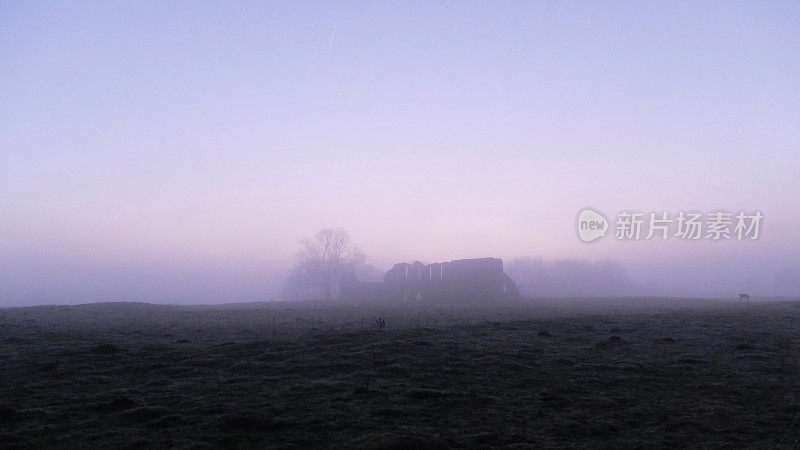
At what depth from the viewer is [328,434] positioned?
10.1 metres

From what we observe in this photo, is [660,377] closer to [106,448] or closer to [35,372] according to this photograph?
[106,448]

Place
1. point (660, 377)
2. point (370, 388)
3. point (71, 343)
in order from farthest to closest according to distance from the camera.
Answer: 1. point (71, 343)
2. point (660, 377)
3. point (370, 388)

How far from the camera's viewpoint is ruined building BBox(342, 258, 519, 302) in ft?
242

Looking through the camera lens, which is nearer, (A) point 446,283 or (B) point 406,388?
(B) point 406,388

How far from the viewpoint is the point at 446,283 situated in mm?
77938

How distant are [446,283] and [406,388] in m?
65.2

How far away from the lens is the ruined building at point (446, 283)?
7366 cm

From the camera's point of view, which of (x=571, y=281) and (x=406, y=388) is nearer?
(x=406, y=388)

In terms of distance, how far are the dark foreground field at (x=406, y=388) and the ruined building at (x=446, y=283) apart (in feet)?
168

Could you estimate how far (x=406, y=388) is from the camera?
530 inches

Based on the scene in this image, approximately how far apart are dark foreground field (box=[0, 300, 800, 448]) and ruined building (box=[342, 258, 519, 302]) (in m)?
51.1

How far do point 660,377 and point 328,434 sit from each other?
11.3 m

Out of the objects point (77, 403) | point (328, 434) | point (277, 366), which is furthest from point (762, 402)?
point (77, 403)

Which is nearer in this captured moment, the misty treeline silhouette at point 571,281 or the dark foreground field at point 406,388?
the dark foreground field at point 406,388
